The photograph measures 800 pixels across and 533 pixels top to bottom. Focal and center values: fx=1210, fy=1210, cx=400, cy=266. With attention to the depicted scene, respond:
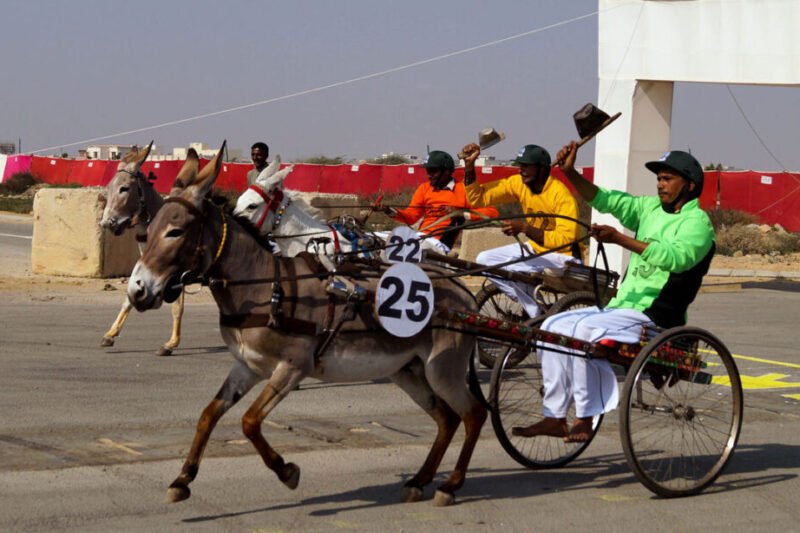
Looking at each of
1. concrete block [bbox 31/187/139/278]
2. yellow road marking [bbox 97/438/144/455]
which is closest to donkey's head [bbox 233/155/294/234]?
yellow road marking [bbox 97/438/144/455]

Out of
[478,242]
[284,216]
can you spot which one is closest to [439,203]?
[284,216]

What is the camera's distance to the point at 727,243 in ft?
112

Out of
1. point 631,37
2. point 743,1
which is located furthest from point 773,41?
point 631,37

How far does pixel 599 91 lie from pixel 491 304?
9367 mm

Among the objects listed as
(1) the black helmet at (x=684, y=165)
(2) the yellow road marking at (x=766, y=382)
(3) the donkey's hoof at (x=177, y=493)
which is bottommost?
(2) the yellow road marking at (x=766, y=382)

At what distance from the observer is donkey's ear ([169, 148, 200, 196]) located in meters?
7.43

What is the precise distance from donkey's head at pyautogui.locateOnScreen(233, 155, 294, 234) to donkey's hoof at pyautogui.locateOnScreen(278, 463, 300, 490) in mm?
1976

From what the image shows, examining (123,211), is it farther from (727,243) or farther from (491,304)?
(727,243)

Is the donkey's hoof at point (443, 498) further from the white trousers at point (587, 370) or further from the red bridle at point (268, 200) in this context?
the red bridle at point (268, 200)

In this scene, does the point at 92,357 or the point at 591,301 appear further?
the point at 92,357

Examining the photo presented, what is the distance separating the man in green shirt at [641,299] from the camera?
803cm

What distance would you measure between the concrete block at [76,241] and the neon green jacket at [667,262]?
A: 13507 mm

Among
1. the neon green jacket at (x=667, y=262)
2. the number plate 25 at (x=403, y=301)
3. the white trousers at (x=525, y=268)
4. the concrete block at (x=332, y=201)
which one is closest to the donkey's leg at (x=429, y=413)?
the number plate 25 at (x=403, y=301)

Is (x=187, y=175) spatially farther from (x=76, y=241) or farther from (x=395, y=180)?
(x=395, y=180)
